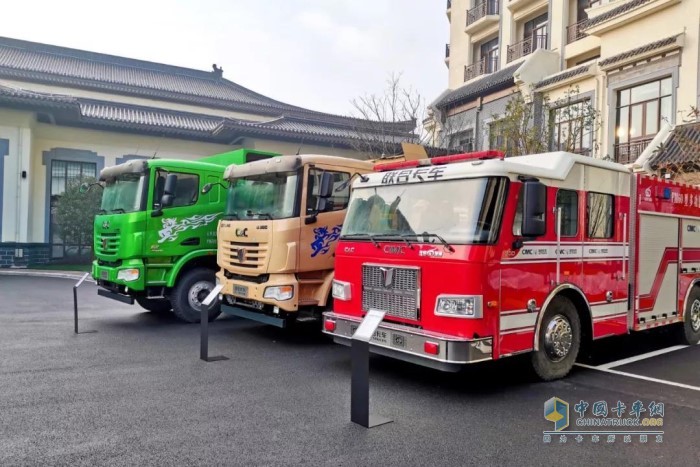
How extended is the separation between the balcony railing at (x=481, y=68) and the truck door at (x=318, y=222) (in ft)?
67.3

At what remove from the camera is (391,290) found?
5.88 meters

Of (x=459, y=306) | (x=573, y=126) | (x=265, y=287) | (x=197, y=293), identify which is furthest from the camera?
(x=573, y=126)

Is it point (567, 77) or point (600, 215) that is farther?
point (567, 77)

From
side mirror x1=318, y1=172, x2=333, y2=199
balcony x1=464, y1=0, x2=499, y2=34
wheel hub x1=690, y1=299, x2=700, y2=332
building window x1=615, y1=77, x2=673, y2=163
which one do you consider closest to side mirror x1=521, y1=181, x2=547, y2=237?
side mirror x1=318, y1=172, x2=333, y2=199

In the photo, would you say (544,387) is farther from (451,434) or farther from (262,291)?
(262,291)

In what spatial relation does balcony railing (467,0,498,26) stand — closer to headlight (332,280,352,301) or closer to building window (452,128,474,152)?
building window (452,128,474,152)

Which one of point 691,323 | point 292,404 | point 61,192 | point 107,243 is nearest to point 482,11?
point 61,192

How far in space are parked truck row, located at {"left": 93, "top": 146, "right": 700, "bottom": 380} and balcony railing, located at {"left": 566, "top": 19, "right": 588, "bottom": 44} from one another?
1442cm

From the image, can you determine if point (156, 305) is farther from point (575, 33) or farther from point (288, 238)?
point (575, 33)

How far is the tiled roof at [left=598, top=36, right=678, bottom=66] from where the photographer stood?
1575 cm

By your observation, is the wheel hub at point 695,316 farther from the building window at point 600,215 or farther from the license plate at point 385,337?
the license plate at point 385,337

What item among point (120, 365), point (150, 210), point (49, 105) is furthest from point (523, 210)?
point (49, 105)

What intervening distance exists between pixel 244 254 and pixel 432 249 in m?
3.54

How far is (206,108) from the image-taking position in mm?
29141
